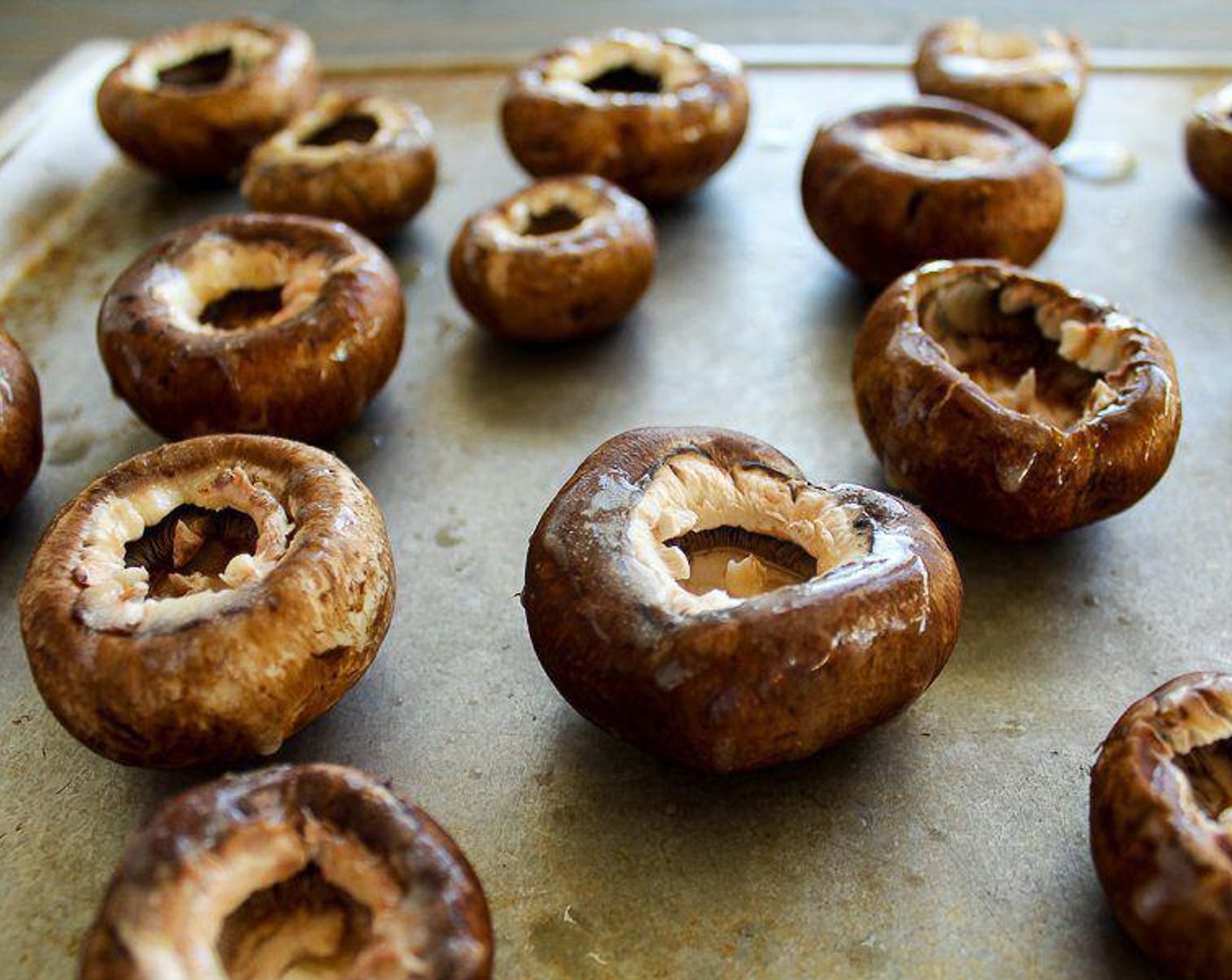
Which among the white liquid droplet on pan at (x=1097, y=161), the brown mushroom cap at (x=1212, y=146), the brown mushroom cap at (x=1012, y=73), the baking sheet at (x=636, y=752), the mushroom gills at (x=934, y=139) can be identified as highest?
the mushroom gills at (x=934, y=139)

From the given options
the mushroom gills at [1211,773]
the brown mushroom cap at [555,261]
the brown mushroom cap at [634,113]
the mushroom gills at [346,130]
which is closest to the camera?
the mushroom gills at [1211,773]

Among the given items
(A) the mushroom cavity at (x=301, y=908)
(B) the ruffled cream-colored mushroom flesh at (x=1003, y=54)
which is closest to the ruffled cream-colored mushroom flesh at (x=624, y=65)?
(B) the ruffled cream-colored mushroom flesh at (x=1003, y=54)

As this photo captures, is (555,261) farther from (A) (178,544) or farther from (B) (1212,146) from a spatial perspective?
(B) (1212,146)

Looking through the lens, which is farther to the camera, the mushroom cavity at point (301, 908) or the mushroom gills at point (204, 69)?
the mushroom gills at point (204, 69)

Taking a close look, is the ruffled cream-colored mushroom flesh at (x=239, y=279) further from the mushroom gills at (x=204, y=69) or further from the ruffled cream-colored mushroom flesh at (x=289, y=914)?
the ruffled cream-colored mushroom flesh at (x=289, y=914)

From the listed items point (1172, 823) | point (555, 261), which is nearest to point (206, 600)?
point (555, 261)

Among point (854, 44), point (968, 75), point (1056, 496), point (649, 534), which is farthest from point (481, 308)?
point (854, 44)
